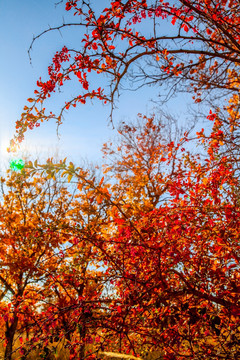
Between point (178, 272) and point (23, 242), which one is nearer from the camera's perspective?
point (178, 272)

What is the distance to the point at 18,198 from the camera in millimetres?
8812

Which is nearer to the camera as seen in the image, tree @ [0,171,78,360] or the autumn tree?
the autumn tree

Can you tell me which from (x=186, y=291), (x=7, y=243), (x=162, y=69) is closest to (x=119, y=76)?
(x=162, y=69)

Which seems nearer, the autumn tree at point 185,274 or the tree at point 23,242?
the autumn tree at point 185,274

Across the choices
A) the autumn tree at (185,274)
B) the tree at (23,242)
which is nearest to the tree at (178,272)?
the autumn tree at (185,274)

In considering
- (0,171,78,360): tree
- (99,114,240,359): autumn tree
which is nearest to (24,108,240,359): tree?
(99,114,240,359): autumn tree

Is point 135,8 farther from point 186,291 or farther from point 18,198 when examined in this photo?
point 18,198

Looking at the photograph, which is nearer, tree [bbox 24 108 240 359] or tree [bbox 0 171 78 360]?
tree [bbox 24 108 240 359]

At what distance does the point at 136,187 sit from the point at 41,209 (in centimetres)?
399

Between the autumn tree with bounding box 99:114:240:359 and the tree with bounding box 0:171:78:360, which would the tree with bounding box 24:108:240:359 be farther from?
the tree with bounding box 0:171:78:360

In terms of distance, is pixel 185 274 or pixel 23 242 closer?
pixel 185 274

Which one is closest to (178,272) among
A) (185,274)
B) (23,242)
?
(185,274)

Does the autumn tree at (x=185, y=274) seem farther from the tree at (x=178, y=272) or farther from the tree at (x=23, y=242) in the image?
the tree at (x=23, y=242)

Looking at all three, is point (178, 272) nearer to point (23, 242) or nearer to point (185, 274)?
point (185, 274)
